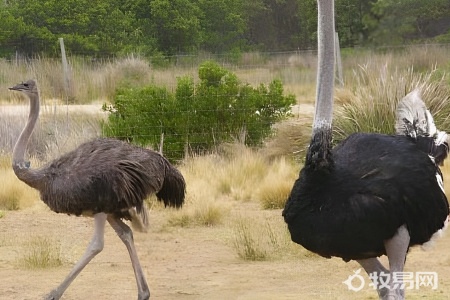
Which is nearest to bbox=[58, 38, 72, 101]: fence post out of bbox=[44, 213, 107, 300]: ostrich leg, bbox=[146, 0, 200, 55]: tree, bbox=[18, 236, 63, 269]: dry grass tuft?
bbox=[146, 0, 200, 55]: tree

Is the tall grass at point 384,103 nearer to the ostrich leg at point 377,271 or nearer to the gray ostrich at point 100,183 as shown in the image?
the gray ostrich at point 100,183

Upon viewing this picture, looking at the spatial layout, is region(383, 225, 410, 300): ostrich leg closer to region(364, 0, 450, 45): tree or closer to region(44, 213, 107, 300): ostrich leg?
region(364, 0, 450, 45): tree

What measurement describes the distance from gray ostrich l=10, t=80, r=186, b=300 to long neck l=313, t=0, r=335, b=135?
154cm

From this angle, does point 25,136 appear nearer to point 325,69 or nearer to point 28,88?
point 28,88

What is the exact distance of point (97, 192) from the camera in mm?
5102

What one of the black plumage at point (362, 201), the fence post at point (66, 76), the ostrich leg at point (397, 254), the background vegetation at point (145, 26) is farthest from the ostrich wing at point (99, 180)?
the background vegetation at point (145, 26)

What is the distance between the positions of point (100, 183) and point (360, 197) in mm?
1799

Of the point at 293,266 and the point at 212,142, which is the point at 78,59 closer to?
the point at 212,142

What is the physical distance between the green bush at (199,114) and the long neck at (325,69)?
18.8 ft

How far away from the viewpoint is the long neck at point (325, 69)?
158 inches

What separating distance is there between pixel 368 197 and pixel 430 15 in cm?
621

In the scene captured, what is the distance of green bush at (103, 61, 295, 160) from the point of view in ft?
32.5

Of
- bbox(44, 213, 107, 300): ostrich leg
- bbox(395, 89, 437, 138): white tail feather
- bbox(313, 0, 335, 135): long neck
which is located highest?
bbox(313, 0, 335, 135): long neck

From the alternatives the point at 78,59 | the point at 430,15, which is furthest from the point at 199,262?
the point at 78,59
